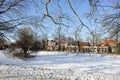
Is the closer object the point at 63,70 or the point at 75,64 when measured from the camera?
the point at 63,70

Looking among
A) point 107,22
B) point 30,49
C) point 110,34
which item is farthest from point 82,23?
point 30,49

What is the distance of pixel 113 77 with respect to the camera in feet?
59.9

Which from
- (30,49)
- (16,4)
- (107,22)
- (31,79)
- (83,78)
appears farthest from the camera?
(30,49)

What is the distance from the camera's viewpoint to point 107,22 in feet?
92.4

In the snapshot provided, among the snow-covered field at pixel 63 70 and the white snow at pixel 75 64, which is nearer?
the snow-covered field at pixel 63 70

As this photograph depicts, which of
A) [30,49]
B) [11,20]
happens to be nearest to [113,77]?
[11,20]

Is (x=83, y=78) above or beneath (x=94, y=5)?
beneath

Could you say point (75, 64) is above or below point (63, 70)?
above

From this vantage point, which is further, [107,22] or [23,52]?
[23,52]

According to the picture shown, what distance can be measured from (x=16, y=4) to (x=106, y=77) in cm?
779

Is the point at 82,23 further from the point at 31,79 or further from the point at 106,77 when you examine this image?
the point at 106,77

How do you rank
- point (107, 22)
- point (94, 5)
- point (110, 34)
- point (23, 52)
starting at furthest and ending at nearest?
1. point (23, 52)
2. point (110, 34)
3. point (107, 22)
4. point (94, 5)

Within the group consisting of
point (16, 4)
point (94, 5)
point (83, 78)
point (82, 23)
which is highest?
point (16, 4)

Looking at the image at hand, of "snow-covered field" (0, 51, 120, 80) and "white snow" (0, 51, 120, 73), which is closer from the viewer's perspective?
"snow-covered field" (0, 51, 120, 80)
